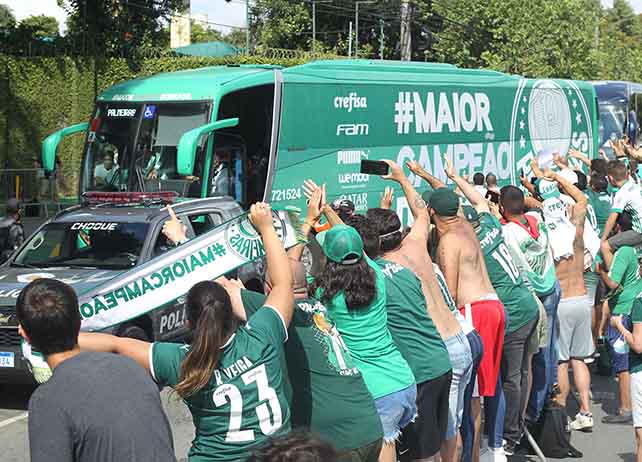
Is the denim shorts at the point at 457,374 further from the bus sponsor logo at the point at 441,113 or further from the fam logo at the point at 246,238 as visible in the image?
the bus sponsor logo at the point at 441,113

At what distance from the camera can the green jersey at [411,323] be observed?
5.69m

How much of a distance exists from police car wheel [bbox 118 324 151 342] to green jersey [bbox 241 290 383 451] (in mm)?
5011

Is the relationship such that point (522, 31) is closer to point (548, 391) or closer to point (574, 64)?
point (574, 64)

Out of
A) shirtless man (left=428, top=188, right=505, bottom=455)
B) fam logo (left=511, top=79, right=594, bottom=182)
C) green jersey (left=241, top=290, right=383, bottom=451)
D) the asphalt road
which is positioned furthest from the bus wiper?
fam logo (left=511, top=79, right=594, bottom=182)

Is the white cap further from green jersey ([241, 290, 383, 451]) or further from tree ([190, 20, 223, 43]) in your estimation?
tree ([190, 20, 223, 43])

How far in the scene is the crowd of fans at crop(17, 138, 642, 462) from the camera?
3.59 metres

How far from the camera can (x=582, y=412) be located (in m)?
8.97

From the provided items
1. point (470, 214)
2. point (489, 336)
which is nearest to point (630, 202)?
point (470, 214)

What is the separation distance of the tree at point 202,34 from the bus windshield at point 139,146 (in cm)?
4997

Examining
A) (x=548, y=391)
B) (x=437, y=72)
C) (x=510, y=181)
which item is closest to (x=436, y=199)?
(x=548, y=391)

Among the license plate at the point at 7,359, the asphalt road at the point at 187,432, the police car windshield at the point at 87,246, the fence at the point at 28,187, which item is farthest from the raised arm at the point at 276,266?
the fence at the point at 28,187

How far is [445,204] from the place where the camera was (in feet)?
22.4

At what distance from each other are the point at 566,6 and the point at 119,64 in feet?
61.1

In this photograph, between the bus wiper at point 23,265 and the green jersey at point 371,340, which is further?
the bus wiper at point 23,265
